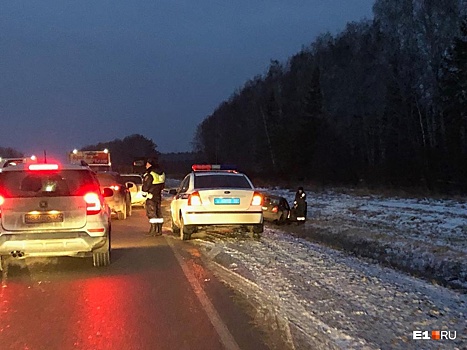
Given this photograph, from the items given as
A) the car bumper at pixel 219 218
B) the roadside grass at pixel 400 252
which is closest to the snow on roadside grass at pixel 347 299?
the roadside grass at pixel 400 252

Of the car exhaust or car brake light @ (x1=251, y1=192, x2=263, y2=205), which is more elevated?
car brake light @ (x1=251, y1=192, x2=263, y2=205)

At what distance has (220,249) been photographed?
13258mm

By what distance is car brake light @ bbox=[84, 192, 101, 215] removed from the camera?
10562 mm

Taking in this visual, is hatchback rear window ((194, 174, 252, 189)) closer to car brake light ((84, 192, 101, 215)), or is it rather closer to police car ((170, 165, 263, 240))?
police car ((170, 165, 263, 240))

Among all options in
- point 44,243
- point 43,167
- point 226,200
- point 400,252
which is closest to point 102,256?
point 44,243

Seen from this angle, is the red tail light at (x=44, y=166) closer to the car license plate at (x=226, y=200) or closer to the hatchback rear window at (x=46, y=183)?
the hatchback rear window at (x=46, y=183)

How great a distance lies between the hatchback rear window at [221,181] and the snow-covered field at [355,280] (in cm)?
123

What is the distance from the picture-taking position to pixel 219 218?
1434 cm

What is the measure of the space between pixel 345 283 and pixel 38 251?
4.63 meters

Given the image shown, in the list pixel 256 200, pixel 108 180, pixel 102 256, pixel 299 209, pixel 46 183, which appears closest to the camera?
pixel 46 183

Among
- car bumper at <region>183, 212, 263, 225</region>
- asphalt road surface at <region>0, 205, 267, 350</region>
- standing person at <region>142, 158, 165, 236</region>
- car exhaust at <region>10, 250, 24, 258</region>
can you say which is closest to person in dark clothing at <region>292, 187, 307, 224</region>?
standing person at <region>142, 158, 165, 236</region>

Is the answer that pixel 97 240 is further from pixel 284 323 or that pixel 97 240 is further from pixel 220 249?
pixel 284 323

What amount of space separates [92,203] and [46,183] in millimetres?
917
